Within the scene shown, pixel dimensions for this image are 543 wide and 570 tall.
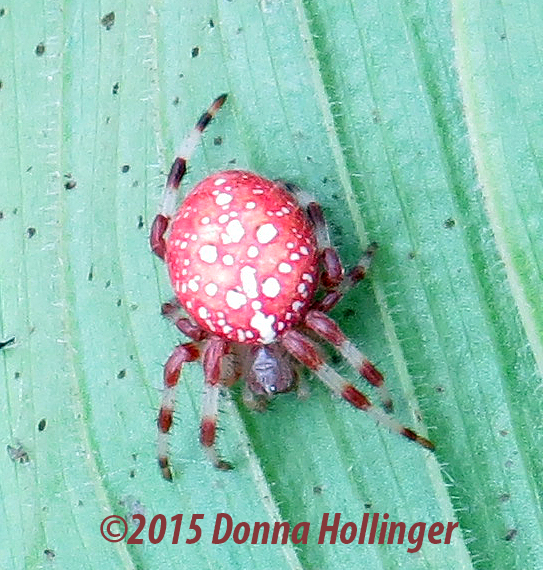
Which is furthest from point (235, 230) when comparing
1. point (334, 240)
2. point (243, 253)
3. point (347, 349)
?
point (347, 349)

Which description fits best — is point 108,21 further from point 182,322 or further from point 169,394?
point 169,394

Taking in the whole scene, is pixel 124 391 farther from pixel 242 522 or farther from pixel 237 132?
pixel 237 132

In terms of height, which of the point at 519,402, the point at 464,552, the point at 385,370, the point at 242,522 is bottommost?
the point at 464,552

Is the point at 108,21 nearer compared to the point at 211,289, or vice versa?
the point at 211,289

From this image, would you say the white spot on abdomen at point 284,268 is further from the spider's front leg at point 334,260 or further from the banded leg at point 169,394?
the banded leg at point 169,394

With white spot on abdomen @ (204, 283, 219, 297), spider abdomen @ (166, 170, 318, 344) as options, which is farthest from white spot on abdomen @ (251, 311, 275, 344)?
white spot on abdomen @ (204, 283, 219, 297)

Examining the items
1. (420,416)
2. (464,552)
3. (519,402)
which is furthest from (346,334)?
(464,552)
